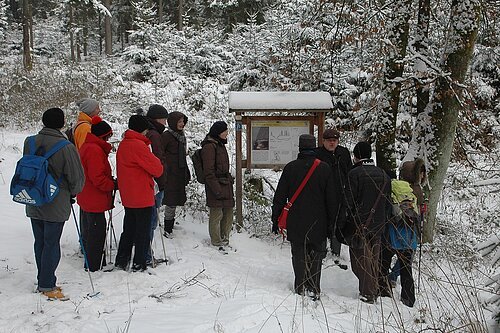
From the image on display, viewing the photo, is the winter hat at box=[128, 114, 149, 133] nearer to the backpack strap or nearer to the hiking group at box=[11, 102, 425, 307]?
the hiking group at box=[11, 102, 425, 307]

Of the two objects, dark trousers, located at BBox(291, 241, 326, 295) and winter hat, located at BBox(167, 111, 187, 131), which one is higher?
winter hat, located at BBox(167, 111, 187, 131)

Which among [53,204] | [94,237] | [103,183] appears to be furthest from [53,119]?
[94,237]

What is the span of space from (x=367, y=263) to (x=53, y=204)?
3524mm

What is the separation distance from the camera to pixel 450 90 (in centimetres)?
671

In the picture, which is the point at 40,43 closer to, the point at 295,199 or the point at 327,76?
the point at 327,76

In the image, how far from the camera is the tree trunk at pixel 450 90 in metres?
6.71

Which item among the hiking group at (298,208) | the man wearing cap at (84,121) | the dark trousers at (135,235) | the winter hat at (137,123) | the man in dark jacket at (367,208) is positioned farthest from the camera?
the man wearing cap at (84,121)

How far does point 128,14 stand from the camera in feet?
122

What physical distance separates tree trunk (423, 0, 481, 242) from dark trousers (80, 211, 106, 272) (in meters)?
5.16

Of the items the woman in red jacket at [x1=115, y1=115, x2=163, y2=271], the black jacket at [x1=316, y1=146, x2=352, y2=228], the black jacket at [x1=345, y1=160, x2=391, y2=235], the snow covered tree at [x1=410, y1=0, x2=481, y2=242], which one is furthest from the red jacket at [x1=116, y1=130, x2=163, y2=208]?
the snow covered tree at [x1=410, y1=0, x2=481, y2=242]

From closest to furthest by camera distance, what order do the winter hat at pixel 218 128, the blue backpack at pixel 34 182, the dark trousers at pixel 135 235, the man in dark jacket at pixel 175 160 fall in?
the blue backpack at pixel 34 182
the dark trousers at pixel 135 235
the winter hat at pixel 218 128
the man in dark jacket at pixel 175 160

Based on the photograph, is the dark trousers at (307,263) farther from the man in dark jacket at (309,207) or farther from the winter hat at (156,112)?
the winter hat at (156,112)

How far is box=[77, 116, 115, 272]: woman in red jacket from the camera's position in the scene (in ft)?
17.2

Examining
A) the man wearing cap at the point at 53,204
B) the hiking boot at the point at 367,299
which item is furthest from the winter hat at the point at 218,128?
the hiking boot at the point at 367,299
